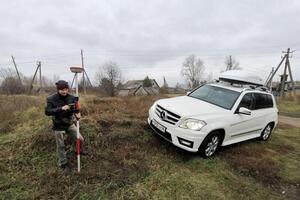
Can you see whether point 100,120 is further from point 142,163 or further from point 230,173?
point 230,173

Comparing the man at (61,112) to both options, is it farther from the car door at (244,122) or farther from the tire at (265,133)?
the tire at (265,133)

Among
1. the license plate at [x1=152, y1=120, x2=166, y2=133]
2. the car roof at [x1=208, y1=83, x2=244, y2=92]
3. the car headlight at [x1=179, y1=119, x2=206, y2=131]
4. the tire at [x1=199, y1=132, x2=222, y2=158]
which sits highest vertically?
the car roof at [x1=208, y1=83, x2=244, y2=92]

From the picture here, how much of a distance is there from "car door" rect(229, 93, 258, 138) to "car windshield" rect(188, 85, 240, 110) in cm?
24

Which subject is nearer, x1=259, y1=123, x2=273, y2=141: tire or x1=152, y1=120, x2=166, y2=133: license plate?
x1=152, y1=120, x2=166, y2=133: license plate

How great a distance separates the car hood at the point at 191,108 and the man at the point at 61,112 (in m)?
2.18

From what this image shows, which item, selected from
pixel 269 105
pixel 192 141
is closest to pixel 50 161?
pixel 192 141

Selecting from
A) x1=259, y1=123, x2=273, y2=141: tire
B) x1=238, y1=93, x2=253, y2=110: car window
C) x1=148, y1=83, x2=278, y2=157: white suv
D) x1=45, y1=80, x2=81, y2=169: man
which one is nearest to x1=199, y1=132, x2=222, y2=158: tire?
x1=148, y1=83, x2=278, y2=157: white suv

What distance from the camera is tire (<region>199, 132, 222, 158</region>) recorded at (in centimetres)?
453

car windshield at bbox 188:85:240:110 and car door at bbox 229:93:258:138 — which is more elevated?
car windshield at bbox 188:85:240:110

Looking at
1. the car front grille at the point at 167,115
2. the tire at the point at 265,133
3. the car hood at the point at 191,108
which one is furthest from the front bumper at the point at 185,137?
the tire at the point at 265,133

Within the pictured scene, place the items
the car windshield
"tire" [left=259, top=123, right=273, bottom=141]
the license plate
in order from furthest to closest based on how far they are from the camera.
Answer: "tire" [left=259, top=123, right=273, bottom=141] < the car windshield < the license plate

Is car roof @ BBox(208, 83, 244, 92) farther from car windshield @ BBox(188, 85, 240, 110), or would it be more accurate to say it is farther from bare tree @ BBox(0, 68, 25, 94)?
bare tree @ BBox(0, 68, 25, 94)

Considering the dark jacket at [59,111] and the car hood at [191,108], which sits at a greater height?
the dark jacket at [59,111]

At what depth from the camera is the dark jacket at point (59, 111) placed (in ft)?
11.3
